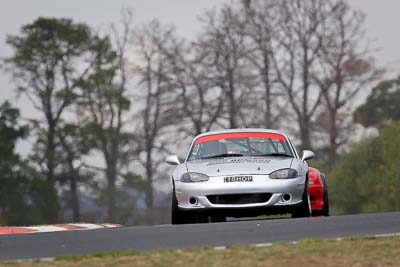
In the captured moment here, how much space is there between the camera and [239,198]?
55.5 ft

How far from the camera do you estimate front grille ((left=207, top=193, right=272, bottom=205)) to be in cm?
1691

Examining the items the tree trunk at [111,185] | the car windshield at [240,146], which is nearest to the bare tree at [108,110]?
the tree trunk at [111,185]

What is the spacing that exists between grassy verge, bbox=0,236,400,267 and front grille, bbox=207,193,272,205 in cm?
536

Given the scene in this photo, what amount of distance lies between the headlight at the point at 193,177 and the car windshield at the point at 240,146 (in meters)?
1.08

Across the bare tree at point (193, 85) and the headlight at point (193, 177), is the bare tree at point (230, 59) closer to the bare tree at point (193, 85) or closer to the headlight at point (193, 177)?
the bare tree at point (193, 85)

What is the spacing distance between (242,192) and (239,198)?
0.16 metres

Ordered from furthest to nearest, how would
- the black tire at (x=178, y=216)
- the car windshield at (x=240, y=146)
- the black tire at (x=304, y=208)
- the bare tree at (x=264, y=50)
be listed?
the bare tree at (x=264, y=50), the car windshield at (x=240, y=146), the black tire at (x=178, y=216), the black tire at (x=304, y=208)

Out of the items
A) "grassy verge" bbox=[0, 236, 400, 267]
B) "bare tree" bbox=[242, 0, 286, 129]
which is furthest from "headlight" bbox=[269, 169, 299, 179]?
"bare tree" bbox=[242, 0, 286, 129]

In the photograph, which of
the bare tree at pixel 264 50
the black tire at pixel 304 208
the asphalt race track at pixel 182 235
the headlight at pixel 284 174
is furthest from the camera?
the bare tree at pixel 264 50

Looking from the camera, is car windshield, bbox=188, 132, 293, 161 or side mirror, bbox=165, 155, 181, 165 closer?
→ car windshield, bbox=188, 132, 293, 161

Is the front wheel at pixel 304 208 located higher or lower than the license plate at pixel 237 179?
lower

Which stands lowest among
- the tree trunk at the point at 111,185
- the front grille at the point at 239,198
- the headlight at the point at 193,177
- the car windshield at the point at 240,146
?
the front grille at the point at 239,198

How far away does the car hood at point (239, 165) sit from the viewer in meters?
17.1

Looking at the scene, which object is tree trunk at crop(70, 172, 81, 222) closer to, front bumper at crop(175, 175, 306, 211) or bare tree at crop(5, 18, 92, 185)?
bare tree at crop(5, 18, 92, 185)
